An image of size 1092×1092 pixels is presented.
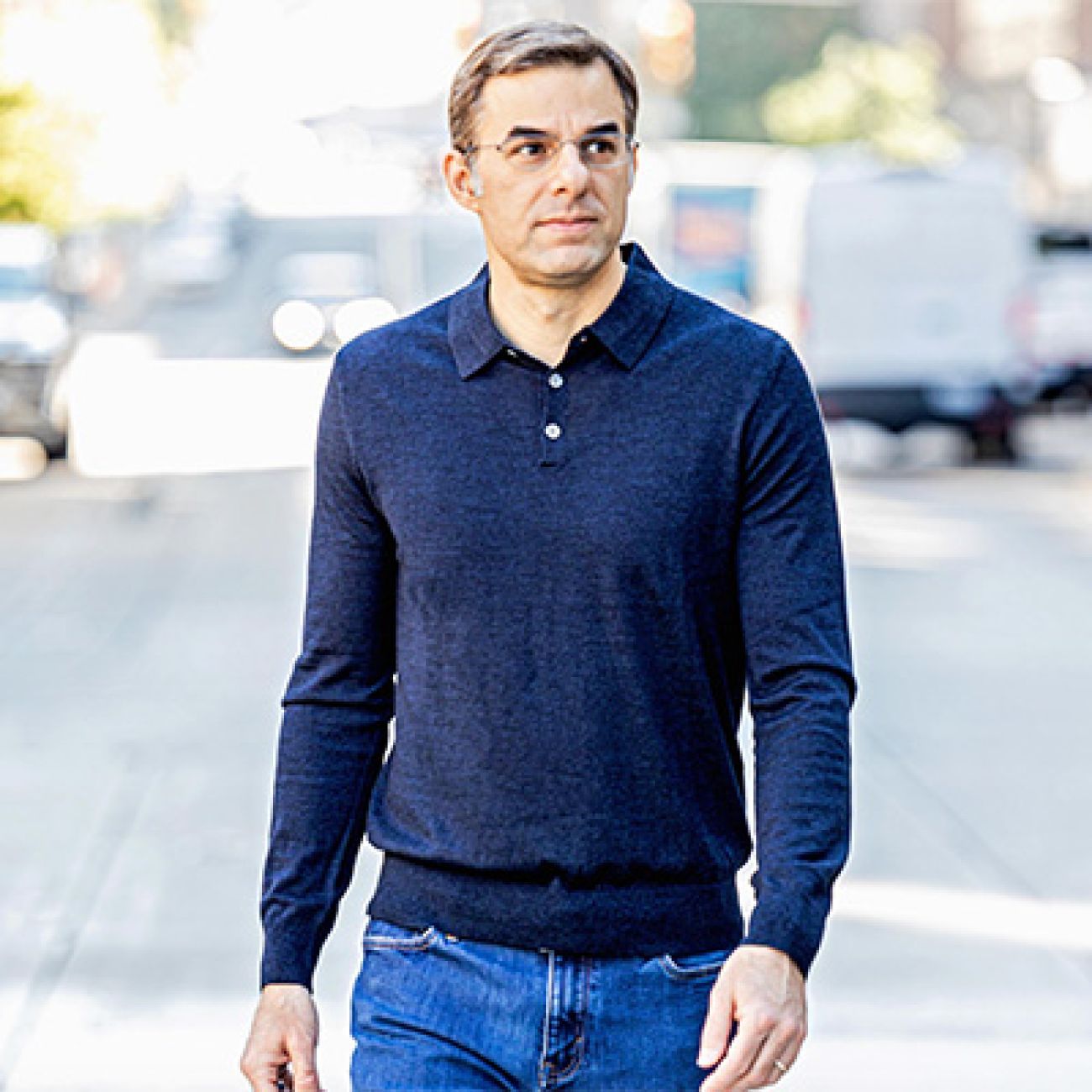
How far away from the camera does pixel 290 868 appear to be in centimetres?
280

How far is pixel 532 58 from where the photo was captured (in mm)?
2715

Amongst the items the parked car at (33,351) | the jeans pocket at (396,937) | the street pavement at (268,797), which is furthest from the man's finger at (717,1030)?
the parked car at (33,351)

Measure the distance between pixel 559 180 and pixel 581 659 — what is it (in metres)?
0.55

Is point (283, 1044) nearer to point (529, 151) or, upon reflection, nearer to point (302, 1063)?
point (302, 1063)

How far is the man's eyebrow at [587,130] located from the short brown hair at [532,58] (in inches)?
1.4

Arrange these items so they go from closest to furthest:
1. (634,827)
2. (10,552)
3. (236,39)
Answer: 1. (634,827)
2. (10,552)
3. (236,39)

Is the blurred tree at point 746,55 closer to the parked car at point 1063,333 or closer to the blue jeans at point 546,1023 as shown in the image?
the parked car at point 1063,333

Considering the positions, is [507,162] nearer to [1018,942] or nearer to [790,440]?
[790,440]

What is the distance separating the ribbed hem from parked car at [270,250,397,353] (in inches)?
1439

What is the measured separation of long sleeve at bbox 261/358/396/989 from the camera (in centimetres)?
278

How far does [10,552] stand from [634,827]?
13.8 meters

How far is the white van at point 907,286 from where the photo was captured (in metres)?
21.1

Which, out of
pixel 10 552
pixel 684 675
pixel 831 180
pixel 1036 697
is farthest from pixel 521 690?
pixel 831 180

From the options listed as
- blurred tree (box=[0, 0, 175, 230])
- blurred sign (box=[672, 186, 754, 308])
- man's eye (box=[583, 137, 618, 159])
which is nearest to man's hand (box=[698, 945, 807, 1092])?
man's eye (box=[583, 137, 618, 159])
